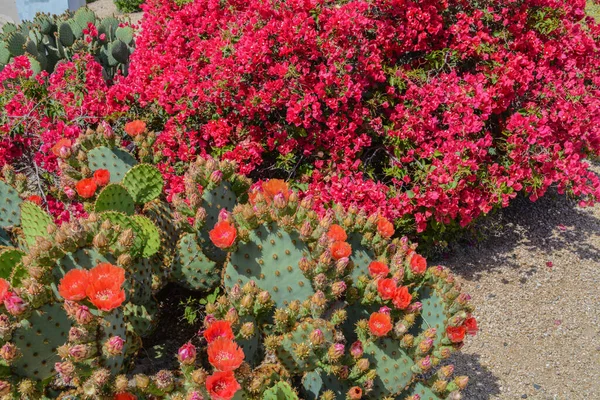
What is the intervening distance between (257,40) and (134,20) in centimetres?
935

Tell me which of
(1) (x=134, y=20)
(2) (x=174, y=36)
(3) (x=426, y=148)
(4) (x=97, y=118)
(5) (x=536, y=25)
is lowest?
(1) (x=134, y=20)

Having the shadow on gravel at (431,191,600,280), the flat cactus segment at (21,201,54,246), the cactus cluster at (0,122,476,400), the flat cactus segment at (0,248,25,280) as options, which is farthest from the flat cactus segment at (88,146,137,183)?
the shadow on gravel at (431,191,600,280)

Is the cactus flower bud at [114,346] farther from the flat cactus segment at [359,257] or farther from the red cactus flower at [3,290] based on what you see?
the flat cactus segment at [359,257]

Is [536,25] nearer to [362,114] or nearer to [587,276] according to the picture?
[362,114]

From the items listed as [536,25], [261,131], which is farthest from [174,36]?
[536,25]

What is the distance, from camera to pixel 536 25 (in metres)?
3.77

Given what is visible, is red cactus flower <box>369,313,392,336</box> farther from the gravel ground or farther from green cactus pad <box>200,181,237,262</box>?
the gravel ground

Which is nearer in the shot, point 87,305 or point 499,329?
point 87,305

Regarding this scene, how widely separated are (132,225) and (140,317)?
39 centimetres

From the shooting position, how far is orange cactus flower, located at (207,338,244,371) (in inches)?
61.2

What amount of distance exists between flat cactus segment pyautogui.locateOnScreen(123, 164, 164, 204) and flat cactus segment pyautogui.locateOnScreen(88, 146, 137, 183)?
0.23 metres

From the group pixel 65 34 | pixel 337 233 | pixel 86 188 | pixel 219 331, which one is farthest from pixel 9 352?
pixel 65 34

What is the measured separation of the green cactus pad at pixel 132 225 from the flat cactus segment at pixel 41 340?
1.27ft

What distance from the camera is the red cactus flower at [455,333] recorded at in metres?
2.20
